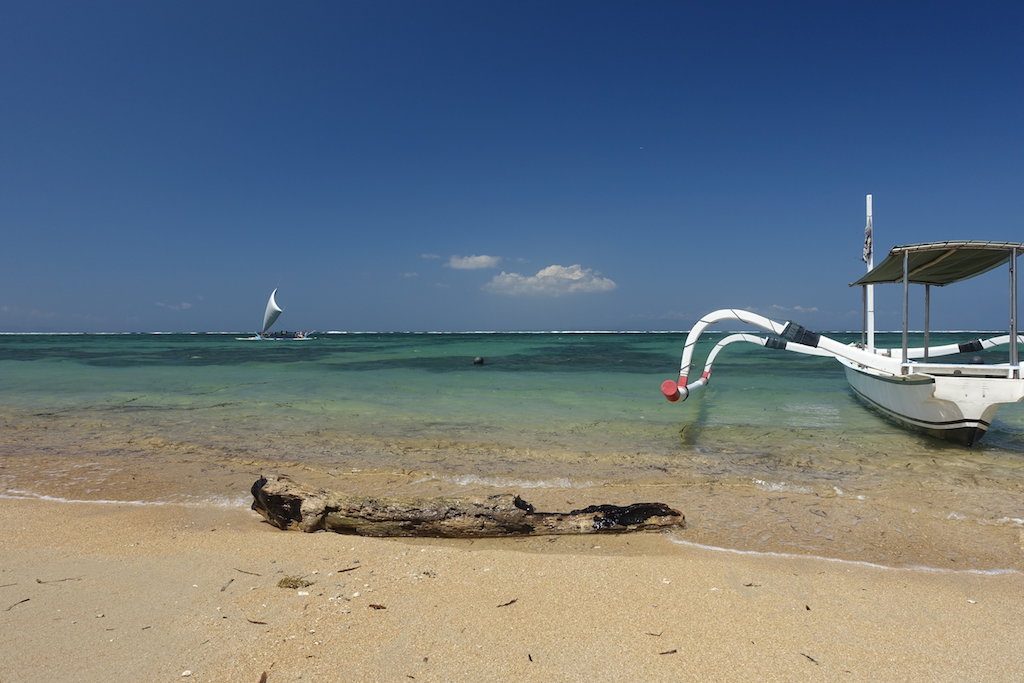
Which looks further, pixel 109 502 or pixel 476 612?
pixel 109 502

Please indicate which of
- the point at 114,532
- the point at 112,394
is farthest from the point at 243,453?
the point at 112,394

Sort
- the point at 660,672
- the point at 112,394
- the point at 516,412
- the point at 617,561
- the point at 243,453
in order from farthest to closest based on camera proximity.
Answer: the point at 112,394, the point at 516,412, the point at 243,453, the point at 617,561, the point at 660,672

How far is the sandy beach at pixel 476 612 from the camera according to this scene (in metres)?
2.61

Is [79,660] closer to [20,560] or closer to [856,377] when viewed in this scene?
[20,560]

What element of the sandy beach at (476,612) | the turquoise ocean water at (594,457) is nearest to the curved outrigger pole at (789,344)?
the turquoise ocean water at (594,457)

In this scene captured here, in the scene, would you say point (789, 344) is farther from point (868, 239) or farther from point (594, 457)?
point (868, 239)

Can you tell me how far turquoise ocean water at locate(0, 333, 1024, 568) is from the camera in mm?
5066

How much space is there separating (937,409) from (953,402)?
29 centimetres

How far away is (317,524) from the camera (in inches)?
177

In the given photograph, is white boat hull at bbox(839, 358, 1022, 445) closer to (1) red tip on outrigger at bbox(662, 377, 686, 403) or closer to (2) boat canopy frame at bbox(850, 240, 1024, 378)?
(2) boat canopy frame at bbox(850, 240, 1024, 378)

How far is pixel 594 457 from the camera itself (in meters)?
7.93

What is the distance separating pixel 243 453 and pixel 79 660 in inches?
233

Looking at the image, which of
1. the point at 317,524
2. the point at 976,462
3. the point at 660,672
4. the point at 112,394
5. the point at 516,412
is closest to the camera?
the point at 660,672

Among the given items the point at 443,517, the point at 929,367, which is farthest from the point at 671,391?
the point at 443,517
